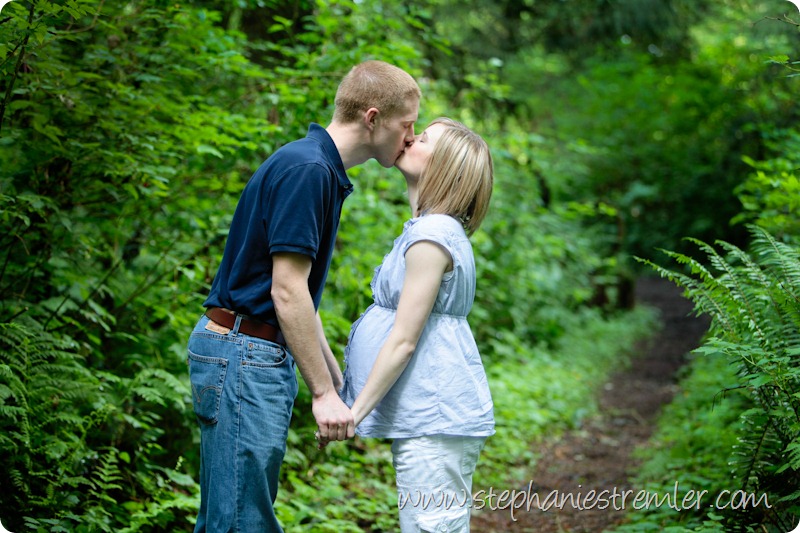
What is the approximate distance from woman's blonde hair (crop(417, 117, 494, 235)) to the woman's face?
0.03 meters

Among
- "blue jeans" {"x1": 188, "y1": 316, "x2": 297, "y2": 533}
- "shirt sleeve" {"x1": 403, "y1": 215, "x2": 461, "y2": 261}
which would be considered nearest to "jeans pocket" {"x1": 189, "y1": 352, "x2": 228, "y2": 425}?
"blue jeans" {"x1": 188, "y1": 316, "x2": 297, "y2": 533}

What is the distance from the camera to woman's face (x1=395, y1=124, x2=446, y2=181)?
261cm

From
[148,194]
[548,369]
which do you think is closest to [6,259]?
[148,194]

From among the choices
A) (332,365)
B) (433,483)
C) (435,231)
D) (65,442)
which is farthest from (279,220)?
(65,442)

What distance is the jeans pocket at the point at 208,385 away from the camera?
2.36 m

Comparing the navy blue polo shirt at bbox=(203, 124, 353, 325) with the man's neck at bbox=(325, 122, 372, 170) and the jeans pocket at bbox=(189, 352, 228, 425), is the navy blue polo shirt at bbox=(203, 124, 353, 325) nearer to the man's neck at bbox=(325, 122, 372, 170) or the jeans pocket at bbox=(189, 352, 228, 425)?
the man's neck at bbox=(325, 122, 372, 170)

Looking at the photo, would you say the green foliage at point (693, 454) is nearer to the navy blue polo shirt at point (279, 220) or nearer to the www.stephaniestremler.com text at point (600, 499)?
the www.stephaniestremler.com text at point (600, 499)

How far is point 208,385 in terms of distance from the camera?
238 cm

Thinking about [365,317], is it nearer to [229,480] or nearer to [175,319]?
[229,480]

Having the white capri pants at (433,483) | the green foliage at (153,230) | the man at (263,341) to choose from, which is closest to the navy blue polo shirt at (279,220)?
the man at (263,341)

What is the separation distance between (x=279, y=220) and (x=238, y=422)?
2.32 ft

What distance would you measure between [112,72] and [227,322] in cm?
224

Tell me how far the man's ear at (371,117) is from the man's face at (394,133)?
0.02 meters

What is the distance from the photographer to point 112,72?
390cm
